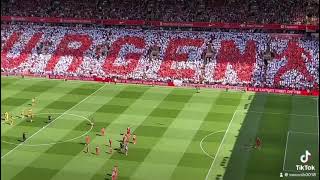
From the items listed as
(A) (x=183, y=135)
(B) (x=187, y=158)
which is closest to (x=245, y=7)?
(A) (x=183, y=135)

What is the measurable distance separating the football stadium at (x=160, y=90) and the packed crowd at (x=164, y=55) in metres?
0.19

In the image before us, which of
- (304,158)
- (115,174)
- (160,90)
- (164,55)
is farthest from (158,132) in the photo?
(164,55)

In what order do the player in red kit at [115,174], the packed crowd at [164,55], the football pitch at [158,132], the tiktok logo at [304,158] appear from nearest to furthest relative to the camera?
the player in red kit at [115,174] → the football pitch at [158,132] → the tiktok logo at [304,158] → the packed crowd at [164,55]

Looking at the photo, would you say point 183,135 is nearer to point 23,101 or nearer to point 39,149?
point 39,149

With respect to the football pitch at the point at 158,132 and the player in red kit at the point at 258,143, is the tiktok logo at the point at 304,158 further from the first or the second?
the player in red kit at the point at 258,143

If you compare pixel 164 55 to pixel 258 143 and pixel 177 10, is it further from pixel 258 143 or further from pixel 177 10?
pixel 258 143

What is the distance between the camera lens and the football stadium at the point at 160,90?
38.5 metres

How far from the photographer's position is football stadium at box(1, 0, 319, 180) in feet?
126

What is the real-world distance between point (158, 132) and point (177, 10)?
113 feet

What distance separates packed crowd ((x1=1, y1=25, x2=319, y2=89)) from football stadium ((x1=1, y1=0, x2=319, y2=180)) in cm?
19

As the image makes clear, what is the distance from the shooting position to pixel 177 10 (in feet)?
247

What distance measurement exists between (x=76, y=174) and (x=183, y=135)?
12.8 meters

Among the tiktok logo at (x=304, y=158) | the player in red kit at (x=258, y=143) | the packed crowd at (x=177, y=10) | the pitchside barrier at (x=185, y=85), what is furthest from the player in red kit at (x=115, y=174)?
the packed crowd at (x=177, y=10)

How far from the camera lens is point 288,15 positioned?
232 feet
